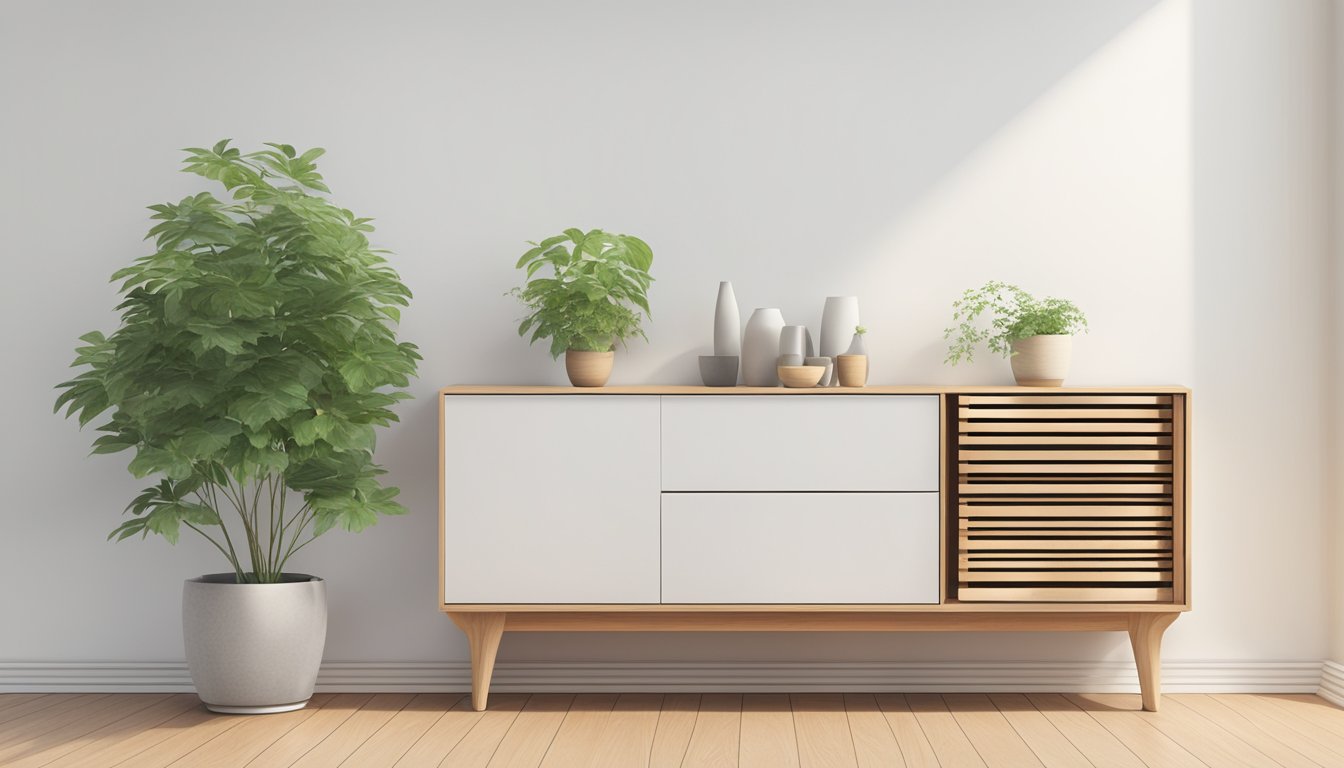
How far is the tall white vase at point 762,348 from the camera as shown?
337 cm

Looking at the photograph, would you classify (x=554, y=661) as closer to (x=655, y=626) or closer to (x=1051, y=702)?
(x=655, y=626)

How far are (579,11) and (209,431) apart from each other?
64.3 inches

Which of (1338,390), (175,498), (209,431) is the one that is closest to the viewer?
(209,431)

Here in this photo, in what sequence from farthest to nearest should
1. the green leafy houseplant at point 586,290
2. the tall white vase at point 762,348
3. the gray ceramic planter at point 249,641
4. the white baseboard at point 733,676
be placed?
the white baseboard at point 733,676 → the tall white vase at point 762,348 → the green leafy houseplant at point 586,290 → the gray ceramic planter at point 249,641

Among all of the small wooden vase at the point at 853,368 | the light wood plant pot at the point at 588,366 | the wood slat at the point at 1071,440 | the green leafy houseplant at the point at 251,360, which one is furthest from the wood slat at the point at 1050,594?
the green leafy houseplant at the point at 251,360

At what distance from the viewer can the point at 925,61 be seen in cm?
354

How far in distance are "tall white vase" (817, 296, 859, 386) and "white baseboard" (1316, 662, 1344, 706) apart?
5.52 ft

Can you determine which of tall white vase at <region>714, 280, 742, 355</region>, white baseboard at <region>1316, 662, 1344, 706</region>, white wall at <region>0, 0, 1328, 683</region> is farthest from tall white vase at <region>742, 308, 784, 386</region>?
white baseboard at <region>1316, 662, 1344, 706</region>

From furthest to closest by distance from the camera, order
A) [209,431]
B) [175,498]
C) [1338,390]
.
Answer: [1338,390] < [175,498] < [209,431]

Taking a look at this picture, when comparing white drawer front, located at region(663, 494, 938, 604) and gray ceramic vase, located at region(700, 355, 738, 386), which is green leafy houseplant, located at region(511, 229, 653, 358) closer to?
gray ceramic vase, located at region(700, 355, 738, 386)

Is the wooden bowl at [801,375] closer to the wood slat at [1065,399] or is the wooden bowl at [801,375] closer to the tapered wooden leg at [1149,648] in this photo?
the wood slat at [1065,399]

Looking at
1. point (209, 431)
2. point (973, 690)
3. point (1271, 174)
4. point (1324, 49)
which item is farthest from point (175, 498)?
point (1324, 49)

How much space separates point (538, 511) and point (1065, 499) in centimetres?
142

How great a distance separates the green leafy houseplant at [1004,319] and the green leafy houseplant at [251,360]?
1.62 metres
